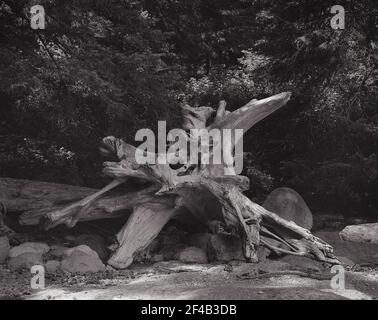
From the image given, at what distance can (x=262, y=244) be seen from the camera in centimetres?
971

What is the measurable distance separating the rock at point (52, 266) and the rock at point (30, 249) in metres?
0.42

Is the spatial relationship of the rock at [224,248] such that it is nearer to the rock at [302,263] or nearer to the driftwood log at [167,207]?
the driftwood log at [167,207]

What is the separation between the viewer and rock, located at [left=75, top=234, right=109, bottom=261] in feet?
31.3

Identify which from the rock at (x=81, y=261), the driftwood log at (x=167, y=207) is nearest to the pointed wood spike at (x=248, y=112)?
the driftwood log at (x=167, y=207)

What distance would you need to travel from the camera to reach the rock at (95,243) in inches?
376

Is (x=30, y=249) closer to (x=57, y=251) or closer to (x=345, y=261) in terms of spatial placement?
(x=57, y=251)

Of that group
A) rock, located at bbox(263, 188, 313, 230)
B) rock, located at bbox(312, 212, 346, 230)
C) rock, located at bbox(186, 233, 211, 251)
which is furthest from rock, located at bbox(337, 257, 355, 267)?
rock, located at bbox(312, 212, 346, 230)

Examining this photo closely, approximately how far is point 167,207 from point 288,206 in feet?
10.2

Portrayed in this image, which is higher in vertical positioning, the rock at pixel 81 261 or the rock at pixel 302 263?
the rock at pixel 81 261

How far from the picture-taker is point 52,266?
834 centimetres

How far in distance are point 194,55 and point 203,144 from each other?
4.66 metres

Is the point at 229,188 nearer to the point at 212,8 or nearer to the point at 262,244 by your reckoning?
the point at 262,244

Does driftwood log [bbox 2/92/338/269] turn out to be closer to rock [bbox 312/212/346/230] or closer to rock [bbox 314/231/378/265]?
rock [bbox 314/231/378/265]
